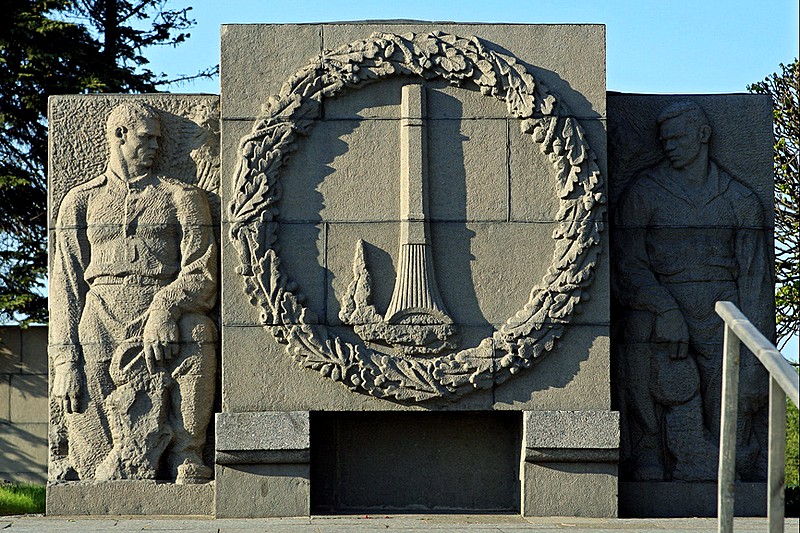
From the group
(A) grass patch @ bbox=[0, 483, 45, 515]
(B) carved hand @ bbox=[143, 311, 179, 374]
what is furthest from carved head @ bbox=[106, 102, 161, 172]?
(A) grass patch @ bbox=[0, 483, 45, 515]

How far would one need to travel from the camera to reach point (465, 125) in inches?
365

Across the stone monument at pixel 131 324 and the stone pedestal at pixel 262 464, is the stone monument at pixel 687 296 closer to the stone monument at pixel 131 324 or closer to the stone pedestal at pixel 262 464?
the stone pedestal at pixel 262 464

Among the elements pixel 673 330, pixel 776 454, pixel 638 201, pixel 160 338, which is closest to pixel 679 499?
pixel 673 330

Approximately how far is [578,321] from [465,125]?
1732 mm

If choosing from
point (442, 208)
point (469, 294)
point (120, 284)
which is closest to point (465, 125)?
point (442, 208)

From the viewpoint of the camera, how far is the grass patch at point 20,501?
10.3 meters

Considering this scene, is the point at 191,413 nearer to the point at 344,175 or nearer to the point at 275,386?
the point at 275,386

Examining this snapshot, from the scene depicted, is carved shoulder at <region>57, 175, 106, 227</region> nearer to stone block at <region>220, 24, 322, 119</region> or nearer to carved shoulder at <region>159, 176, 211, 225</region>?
carved shoulder at <region>159, 176, 211, 225</region>

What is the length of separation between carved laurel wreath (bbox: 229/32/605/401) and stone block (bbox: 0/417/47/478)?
193 inches

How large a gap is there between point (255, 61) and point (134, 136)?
113 centimetres

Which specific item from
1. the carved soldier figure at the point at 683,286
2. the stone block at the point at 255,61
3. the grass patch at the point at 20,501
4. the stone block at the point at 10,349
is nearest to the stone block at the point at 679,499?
the carved soldier figure at the point at 683,286

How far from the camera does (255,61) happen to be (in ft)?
30.4

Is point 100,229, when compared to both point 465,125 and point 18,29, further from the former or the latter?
point 18,29

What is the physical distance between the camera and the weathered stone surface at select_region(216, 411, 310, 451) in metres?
9.01
